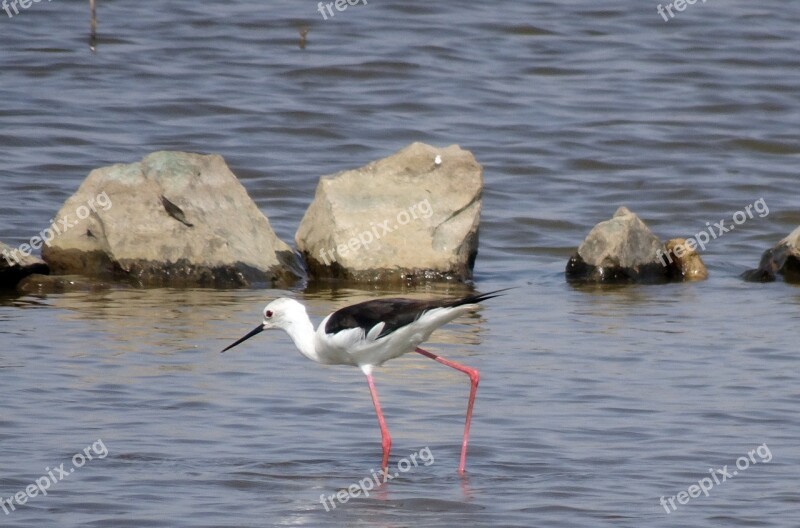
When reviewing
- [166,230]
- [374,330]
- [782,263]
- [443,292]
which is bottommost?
[443,292]

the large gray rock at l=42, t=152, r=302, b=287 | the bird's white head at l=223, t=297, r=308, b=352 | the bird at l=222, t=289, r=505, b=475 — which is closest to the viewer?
the bird at l=222, t=289, r=505, b=475

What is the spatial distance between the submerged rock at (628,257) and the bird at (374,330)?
453cm

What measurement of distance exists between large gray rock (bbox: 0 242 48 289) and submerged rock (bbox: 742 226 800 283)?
19.2 feet

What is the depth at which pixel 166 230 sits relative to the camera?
12.1 metres

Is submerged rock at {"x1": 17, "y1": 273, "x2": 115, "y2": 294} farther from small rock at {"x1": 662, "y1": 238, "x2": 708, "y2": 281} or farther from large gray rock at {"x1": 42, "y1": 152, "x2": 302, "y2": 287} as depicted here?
small rock at {"x1": 662, "y1": 238, "x2": 708, "y2": 281}

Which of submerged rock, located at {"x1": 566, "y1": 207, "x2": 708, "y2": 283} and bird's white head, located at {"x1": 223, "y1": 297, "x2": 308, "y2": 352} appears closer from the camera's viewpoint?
bird's white head, located at {"x1": 223, "y1": 297, "x2": 308, "y2": 352}

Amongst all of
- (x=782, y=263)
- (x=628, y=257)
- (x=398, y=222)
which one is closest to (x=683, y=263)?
(x=628, y=257)

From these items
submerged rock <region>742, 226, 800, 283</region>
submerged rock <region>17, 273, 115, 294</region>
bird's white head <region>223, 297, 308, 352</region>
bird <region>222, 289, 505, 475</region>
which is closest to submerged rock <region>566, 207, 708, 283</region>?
submerged rock <region>742, 226, 800, 283</region>

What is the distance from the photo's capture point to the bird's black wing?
7629 mm

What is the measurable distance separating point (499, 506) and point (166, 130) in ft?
42.1

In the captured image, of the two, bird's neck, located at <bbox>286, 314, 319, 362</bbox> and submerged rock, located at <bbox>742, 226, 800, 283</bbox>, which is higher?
bird's neck, located at <bbox>286, 314, 319, 362</bbox>

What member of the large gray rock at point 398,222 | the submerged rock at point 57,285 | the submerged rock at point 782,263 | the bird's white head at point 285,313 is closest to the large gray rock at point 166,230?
the submerged rock at point 57,285

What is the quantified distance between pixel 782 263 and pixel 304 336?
5.88 m

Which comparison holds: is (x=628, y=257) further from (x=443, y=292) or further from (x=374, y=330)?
(x=374, y=330)
